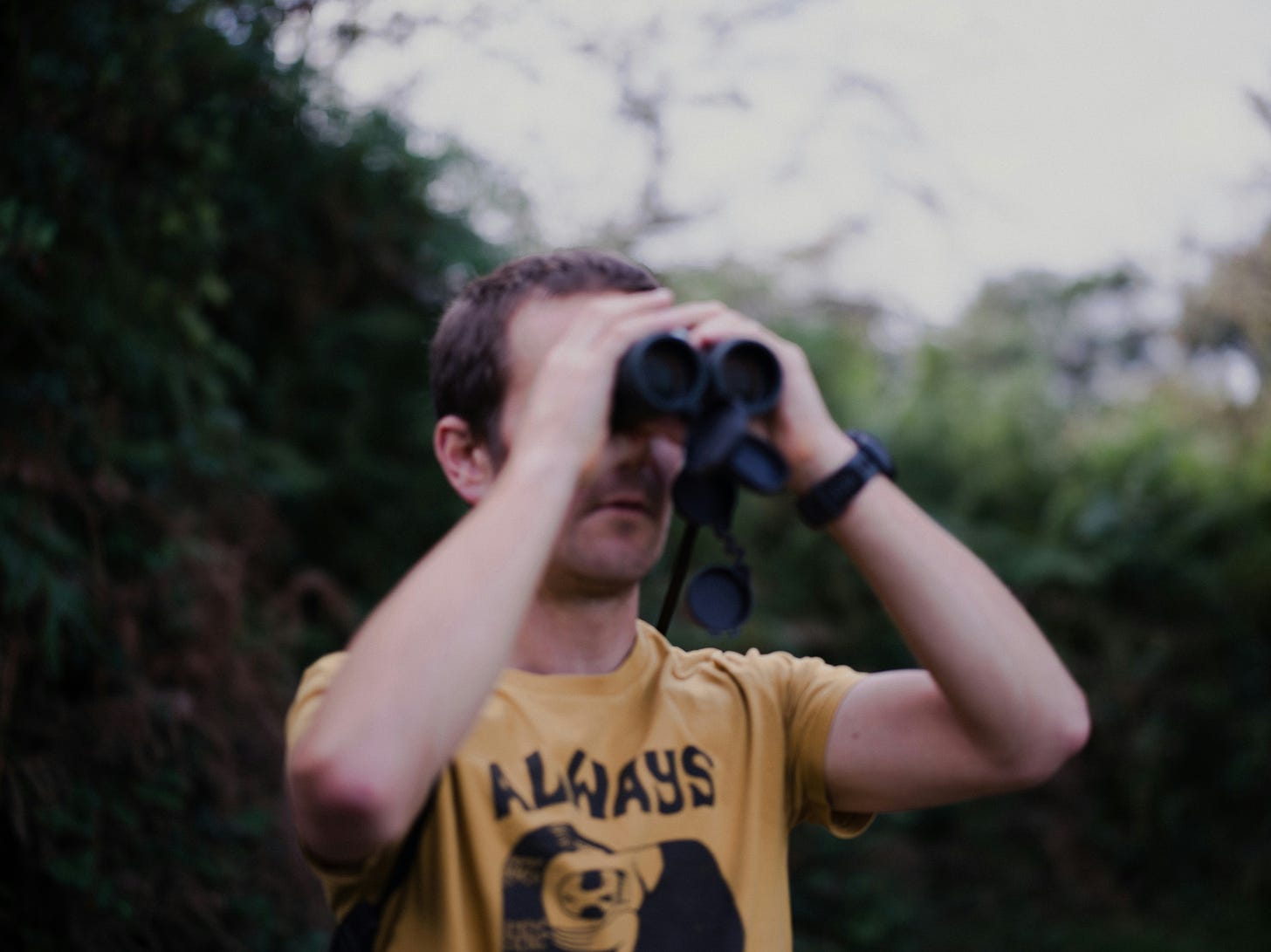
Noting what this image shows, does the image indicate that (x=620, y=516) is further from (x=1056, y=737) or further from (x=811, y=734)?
(x=1056, y=737)

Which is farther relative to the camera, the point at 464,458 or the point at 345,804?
the point at 464,458

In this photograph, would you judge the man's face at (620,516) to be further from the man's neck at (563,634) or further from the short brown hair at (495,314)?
the short brown hair at (495,314)

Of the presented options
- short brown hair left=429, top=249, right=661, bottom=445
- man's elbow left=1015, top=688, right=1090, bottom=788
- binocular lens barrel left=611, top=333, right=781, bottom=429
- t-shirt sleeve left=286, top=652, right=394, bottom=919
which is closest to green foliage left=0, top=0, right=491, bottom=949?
short brown hair left=429, top=249, right=661, bottom=445

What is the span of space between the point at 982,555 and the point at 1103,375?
59.1ft

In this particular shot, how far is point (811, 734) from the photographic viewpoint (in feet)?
5.93

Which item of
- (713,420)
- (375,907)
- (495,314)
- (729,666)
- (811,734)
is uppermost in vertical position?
(495,314)

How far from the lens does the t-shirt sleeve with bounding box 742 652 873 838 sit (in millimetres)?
1806

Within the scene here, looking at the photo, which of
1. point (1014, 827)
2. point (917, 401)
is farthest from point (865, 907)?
point (917, 401)

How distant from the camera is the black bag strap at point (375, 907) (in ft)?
4.90

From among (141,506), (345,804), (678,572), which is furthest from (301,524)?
(345,804)

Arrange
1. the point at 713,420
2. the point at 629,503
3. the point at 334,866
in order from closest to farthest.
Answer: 1. the point at 334,866
2. the point at 713,420
3. the point at 629,503

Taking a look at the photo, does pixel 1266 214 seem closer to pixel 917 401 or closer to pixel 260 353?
pixel 917 401

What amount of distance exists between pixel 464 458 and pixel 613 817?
0.66 m

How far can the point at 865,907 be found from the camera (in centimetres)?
593
